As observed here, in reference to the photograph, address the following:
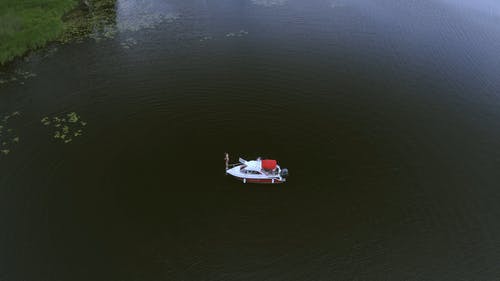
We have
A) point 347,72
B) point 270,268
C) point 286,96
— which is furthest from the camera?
point 347,72

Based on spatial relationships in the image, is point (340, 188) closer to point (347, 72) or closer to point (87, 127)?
point (347, 72)

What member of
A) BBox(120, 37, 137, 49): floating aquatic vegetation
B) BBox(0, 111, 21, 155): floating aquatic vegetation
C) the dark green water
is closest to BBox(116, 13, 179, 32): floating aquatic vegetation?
the dark green water

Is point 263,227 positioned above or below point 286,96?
below

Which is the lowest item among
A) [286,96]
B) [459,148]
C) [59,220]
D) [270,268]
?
[270,268]

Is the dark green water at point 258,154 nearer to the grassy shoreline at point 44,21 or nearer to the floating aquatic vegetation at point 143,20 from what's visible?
the floating aquatic vegetation at point 143,20

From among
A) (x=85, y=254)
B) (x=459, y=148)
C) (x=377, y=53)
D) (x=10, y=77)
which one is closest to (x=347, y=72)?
(x=377, y=53)

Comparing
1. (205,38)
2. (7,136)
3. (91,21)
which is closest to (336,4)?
(205,38)

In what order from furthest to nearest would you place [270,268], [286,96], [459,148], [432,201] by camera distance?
[286,96] < [459,148] < [432,201] < [270,268]
